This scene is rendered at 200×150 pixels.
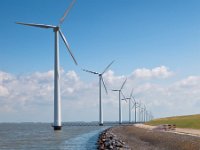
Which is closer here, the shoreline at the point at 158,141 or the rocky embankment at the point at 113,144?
the shoreline at the point at 158,141

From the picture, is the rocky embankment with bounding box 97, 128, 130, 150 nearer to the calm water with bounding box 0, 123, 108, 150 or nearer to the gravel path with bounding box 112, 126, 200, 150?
the gravel path with bounding box 112, 126, 200, 150

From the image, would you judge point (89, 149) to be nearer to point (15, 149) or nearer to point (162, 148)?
point (15, 149)

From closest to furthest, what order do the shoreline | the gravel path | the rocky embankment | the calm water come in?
the gravel path < the shoreline < the rocky embankment < the calm water

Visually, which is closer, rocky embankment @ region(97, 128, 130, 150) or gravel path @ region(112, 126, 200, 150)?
gravel path @ region(112, 126, 200, 150)

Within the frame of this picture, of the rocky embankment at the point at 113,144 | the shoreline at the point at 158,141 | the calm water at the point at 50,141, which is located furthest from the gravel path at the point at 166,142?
the calm water at the point at 50,141

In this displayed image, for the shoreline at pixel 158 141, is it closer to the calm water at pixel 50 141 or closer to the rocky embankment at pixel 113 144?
the rocky embankment at pixel 113 144

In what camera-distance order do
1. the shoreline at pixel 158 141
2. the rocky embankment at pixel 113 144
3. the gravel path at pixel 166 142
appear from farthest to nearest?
the rocky embankment at pixel 113 144
the shoreline at pixel 158 141
the gravel path at pixel 166 142

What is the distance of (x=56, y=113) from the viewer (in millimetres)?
80125

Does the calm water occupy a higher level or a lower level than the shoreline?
lower

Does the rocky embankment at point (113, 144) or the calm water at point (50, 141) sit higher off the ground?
the rocky embankment at point (113, 144)

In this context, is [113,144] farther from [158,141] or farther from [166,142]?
[166,142]

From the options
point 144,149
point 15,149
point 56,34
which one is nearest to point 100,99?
point 56,34

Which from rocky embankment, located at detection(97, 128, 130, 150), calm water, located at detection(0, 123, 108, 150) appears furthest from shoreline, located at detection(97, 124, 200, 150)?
calm water, located at detection(0, 123, 108, 150)

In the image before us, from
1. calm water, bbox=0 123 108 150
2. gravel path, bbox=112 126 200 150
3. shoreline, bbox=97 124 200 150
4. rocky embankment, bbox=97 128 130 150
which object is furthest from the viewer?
calm water, bbox=0 123 108 150
